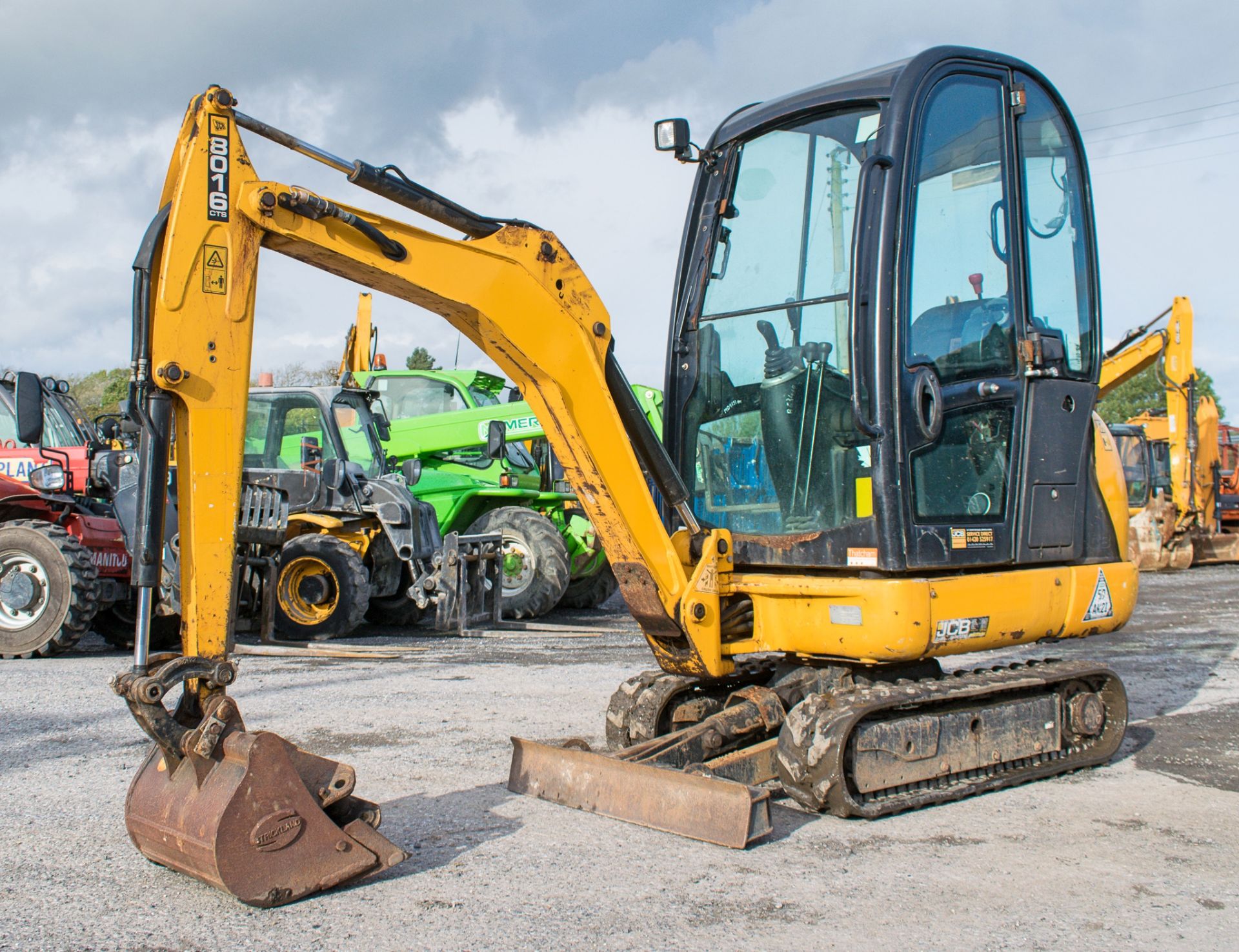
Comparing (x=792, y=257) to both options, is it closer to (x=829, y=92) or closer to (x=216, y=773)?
(x=829, y=92)

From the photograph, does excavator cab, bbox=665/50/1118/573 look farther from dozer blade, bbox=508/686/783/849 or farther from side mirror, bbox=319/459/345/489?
side mirror, bbox=319/459/345/489

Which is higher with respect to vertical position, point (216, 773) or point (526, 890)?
point (216, 773)

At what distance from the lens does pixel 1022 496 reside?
498 centimetres

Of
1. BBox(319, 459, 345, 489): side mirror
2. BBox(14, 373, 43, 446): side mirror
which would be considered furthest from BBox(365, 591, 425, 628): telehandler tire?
BBox(14, 373, 43, 446): side mirror

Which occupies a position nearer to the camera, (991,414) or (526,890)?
(526,890)

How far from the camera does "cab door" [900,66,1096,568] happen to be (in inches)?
183

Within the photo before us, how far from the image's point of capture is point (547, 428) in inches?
183

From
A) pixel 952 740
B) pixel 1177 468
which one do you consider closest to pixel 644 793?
pixel 952 740

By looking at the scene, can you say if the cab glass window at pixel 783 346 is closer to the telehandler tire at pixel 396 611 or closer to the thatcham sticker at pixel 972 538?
the thatcham sticker at pixel 972 538

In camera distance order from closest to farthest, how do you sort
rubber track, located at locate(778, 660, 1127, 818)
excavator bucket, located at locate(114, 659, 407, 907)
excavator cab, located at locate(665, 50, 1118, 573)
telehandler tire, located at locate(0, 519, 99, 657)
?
1. excavator bucket, located at locate(114, 659, 407, 907)
2. rubber track, located at locate(778, 660, 1127, 818)
3. excavator cab, located at locate(665, 50, 1118, 573)
4. telehandler tire, located at locate(0, 519, 99, 657)

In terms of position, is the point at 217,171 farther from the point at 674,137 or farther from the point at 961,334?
the point at 961,334

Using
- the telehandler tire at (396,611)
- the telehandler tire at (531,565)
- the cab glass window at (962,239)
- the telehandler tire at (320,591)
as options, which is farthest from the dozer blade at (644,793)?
the telehandler tire at (531,565)

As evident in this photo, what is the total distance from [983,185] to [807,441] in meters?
1.36

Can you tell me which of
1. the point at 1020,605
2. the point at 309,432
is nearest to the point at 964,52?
the point at 1020,605
